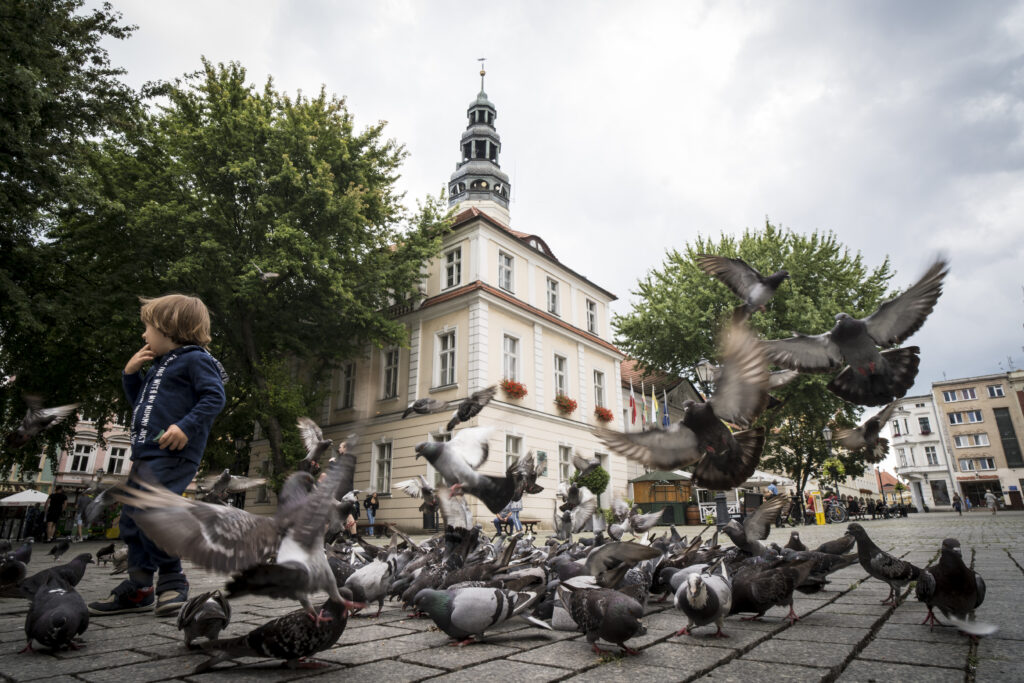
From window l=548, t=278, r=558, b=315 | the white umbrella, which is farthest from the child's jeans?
the white umbrella

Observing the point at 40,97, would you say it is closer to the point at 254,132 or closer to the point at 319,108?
the point at 254,132

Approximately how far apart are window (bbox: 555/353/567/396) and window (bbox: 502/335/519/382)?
250cm

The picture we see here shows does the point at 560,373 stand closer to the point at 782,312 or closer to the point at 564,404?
the point at 564,404

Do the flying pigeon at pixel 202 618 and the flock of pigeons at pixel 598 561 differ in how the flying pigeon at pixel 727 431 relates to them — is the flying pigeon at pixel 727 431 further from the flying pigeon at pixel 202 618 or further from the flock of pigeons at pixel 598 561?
the flying pigeon at pixel 202 618

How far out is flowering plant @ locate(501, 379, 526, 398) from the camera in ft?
64.6

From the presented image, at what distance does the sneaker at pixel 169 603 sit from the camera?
340 cm

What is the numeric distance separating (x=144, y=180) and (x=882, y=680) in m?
18.7

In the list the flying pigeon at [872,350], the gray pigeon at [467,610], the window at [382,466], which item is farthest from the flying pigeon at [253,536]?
the window at [382,466]

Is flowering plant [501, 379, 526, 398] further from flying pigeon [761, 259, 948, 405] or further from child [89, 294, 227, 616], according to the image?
flying pigeon [761, 259, 948, 405]

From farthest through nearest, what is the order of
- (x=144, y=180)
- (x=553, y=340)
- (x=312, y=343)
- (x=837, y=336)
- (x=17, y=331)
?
(x=553, y=340) → (x=312, y=343) → (x=144, y=180) → (x=17, y=331) → (x=837, y=336)

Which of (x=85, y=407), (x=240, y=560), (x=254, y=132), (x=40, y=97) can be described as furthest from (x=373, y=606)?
(x=85, y=407)

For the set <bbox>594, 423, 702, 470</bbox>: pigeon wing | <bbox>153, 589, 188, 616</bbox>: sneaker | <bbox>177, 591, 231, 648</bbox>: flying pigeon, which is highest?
<bbox>594, 423, 702, 470</bbox>: pigeon wing

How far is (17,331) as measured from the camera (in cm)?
1201

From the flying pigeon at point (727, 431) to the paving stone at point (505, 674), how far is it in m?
1.08
